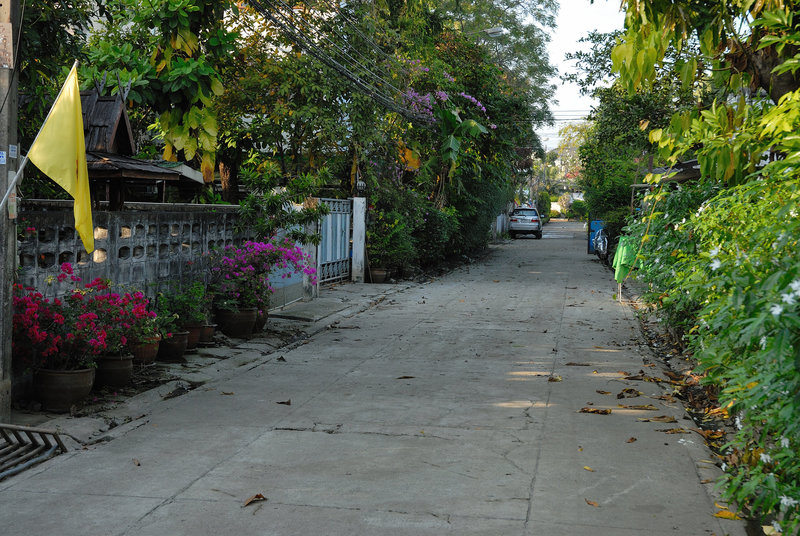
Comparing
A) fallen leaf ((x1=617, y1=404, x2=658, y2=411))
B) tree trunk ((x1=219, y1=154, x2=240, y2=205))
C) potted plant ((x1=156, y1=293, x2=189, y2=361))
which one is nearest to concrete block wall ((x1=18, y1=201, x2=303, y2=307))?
potted plant ((x1=156, y1=293, x2=189, y2=361))

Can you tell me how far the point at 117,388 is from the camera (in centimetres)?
784

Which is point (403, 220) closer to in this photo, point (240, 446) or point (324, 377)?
point (324, 377)

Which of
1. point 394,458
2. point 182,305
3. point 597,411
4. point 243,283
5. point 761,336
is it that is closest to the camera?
point 761,336

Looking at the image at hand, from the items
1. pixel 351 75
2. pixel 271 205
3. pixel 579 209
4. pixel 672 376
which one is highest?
pixel 351 75

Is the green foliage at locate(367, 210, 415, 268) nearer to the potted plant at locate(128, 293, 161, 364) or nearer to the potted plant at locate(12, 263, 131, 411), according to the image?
the potted plant at locate(128, 293, 161, 364)

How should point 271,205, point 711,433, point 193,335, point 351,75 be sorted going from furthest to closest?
point 351,75 → point 271,205 → point 193,335 → point 711,433

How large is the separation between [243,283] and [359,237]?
8.53 m

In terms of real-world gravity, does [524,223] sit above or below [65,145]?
below

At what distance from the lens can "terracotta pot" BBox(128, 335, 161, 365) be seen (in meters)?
8.23

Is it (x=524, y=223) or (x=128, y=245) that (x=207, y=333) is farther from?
(x=524, y=223)

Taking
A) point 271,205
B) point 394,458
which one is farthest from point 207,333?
point 394,458

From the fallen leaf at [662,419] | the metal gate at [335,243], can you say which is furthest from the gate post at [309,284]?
Answer: the fallen leaf at [662,419]

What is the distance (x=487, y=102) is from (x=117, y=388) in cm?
2060

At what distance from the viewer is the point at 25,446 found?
5.99 meters
